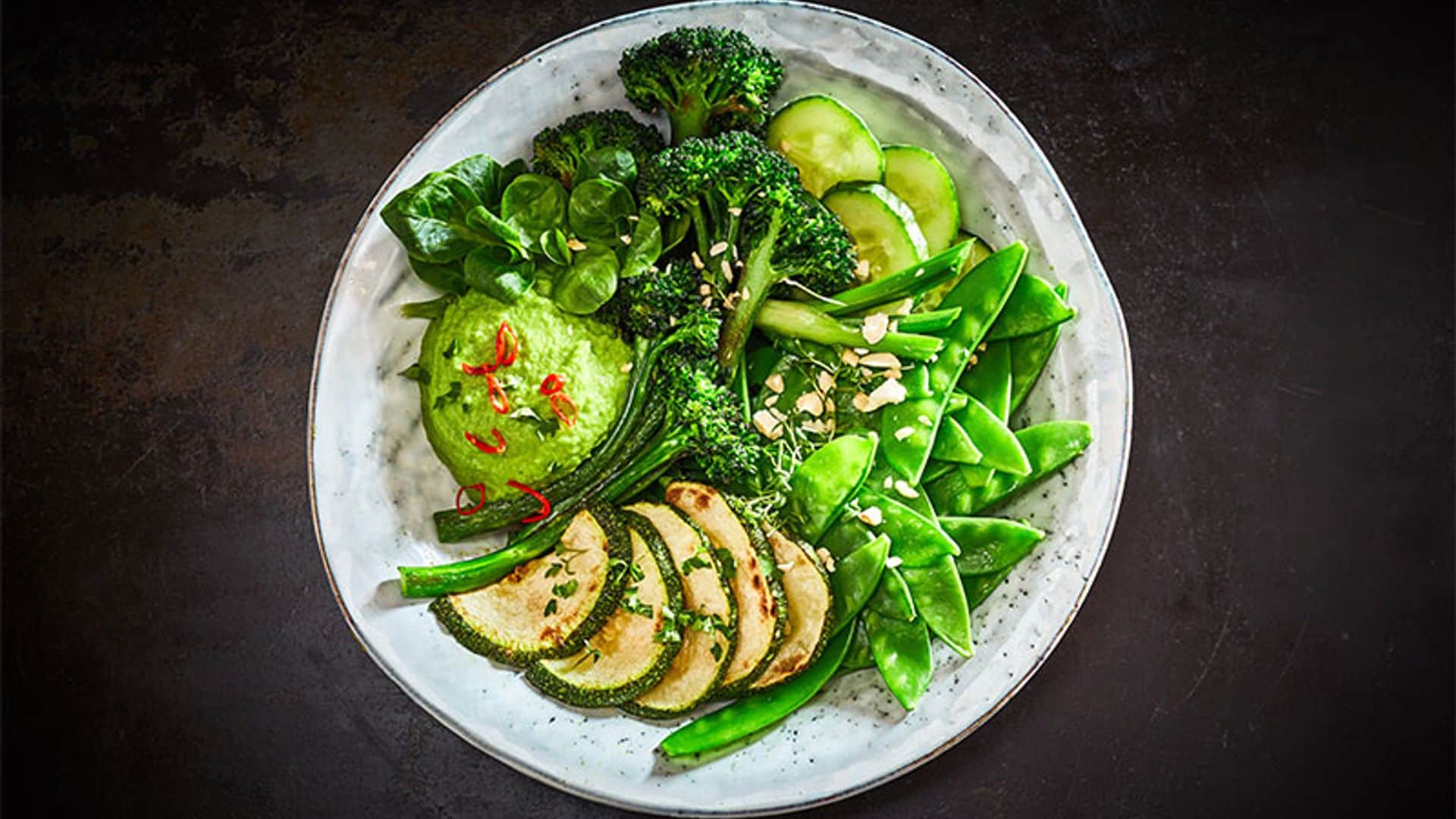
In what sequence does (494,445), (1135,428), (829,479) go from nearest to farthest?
(829,479)
(494,445)
(1135,428)

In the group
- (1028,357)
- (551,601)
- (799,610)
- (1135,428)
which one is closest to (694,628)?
(799,610)

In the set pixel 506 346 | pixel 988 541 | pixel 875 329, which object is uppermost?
pixel 506 346

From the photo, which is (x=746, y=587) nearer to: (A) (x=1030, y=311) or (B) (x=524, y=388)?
(B) (x=524, y=388)

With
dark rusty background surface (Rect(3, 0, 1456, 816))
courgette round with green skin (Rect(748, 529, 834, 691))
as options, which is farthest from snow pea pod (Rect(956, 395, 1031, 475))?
dark rusty background surface (Rect(3, 0, 1456, 816))

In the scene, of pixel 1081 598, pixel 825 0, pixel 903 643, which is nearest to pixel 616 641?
pixel 903 643

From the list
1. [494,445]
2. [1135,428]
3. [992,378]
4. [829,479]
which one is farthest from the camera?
[1135,428]

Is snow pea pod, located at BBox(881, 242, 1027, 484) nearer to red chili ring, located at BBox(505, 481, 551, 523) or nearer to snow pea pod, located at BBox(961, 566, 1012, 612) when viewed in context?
snow pea pod, located at BBox(961, 566, 1012, 612)

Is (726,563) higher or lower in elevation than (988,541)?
higher
